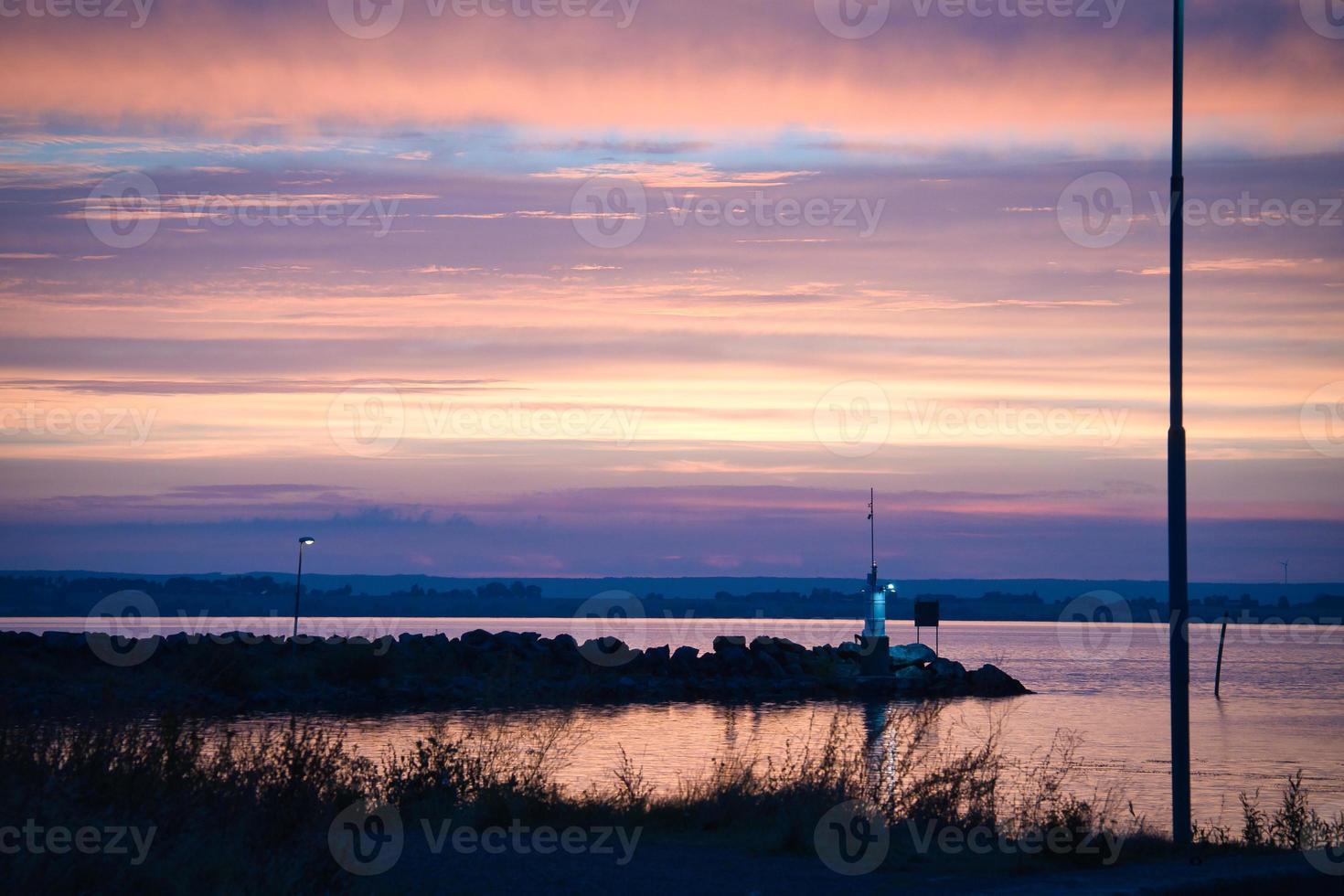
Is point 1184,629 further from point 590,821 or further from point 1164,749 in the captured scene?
point 1164,749

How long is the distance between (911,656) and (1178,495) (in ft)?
194

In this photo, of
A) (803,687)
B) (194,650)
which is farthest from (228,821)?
(803,687)

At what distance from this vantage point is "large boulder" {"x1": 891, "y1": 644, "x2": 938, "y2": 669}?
233 feet
